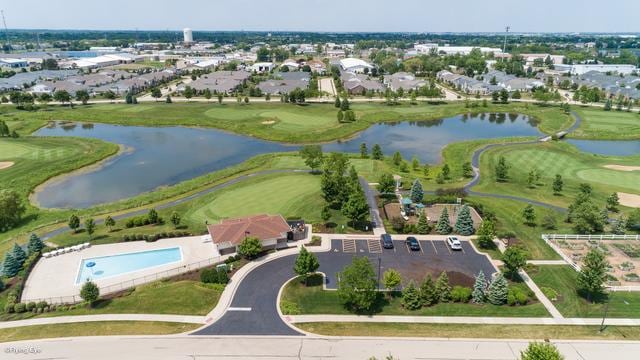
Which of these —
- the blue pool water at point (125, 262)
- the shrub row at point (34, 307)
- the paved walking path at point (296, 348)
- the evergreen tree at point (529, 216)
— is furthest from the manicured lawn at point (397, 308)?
the shrub row at point (34, 307)

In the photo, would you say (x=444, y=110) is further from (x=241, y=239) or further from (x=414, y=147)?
(x=241, y=239)

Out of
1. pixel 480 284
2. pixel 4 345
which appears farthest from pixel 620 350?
pixel 4 345

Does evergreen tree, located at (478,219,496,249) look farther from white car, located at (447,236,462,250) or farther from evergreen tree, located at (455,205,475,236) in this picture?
white car, located at (447,236,462,250)

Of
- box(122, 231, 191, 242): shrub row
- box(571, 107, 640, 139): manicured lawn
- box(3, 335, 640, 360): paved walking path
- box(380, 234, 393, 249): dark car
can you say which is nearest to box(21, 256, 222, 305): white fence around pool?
box(3, 335, 640, 360): paved walking path

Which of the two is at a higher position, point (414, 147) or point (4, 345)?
point (414, 147)

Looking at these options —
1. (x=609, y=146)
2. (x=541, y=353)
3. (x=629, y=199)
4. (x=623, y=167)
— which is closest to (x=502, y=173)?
(x=629, y=199)

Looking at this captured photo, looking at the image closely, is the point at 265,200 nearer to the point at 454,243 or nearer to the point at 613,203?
the point at 454,243

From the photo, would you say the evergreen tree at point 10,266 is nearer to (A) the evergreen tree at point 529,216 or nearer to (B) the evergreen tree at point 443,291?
(B) the evergreen tree at point 443,291
